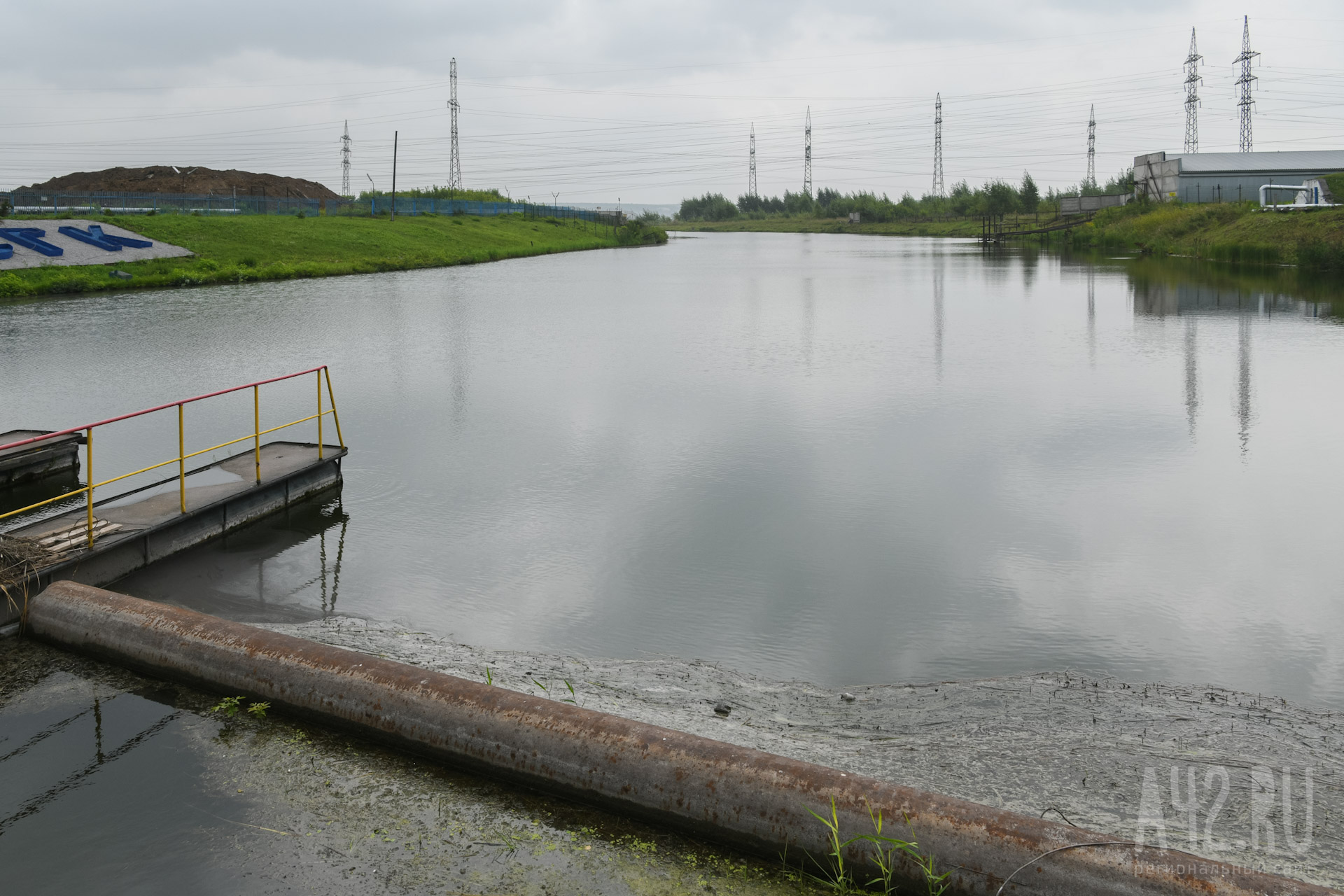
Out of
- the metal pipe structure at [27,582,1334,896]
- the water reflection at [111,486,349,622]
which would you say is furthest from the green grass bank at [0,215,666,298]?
the metal pipe structure at [27,582,1334,896]

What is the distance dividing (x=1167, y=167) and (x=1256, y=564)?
7009 centimetres

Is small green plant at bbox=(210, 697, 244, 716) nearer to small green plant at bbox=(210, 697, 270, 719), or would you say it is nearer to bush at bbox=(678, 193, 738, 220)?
small green plant at bbox=(210, 697, 270, 719)

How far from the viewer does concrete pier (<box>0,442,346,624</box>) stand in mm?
8133

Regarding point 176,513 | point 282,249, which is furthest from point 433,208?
point 176,513

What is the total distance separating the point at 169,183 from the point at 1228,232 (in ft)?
277

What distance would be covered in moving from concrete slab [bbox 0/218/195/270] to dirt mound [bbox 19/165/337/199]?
49.0 m

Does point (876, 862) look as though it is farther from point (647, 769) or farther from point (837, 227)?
point (837, 227)

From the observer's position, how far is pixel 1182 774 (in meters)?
5.36

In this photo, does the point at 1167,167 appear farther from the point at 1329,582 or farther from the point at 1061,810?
the point at 1061,810

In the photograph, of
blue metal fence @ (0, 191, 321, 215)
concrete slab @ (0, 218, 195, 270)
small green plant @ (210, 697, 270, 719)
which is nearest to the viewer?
small green plant @ (210, 697, 270, 719)

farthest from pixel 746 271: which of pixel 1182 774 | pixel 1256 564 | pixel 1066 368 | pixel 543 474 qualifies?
pixel 1182 774

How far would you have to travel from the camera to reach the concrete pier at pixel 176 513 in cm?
813

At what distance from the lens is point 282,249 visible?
44094 millimetres

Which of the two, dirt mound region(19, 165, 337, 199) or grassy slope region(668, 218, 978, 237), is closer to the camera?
dirt mound region(19, 165, 337, 199)
